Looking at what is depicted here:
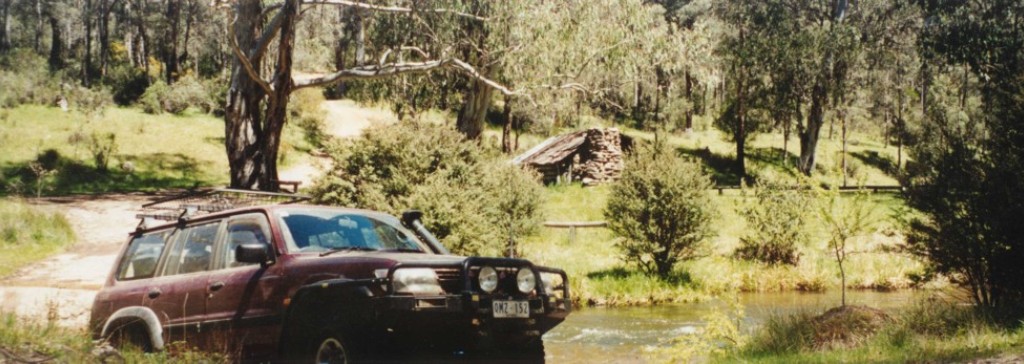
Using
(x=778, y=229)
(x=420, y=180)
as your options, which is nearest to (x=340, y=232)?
(x=420, y=180)

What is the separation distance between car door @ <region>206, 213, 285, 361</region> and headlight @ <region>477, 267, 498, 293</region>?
5.05 ft

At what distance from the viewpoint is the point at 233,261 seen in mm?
6523

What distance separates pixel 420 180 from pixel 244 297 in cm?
827

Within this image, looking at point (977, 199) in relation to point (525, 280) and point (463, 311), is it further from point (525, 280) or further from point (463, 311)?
point (463, 311)

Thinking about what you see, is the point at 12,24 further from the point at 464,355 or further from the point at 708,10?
the point at 464,355

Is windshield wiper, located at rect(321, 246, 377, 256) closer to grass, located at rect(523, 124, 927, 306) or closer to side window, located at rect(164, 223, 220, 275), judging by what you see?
side window, located at rect(164, 223, 220, 275)

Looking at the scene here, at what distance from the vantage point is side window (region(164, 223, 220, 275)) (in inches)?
265

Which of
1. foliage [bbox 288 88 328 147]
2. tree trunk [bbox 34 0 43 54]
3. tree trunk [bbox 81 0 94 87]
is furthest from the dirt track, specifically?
tree trunk [bbox 34 0 43 54]

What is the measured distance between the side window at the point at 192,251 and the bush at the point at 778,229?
17.4m

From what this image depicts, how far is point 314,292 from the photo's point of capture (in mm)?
5652

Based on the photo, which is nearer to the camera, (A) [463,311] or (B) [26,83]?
(A) [463,311]

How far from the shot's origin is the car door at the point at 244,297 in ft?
19.5

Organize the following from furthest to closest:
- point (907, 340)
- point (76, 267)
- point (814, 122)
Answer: point (814, 122), point (76, 267), point (907, 340)

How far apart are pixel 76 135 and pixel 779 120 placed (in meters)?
38.7
